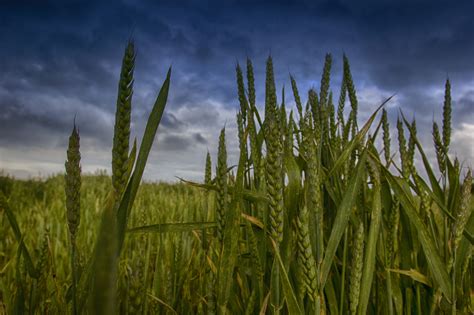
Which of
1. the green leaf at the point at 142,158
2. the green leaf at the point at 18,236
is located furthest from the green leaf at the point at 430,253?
the green leaf at the point at 18,236

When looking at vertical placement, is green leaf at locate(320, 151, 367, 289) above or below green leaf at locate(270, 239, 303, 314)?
above

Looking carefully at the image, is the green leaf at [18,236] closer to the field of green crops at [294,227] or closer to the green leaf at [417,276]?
the field of green crops at [294,227]

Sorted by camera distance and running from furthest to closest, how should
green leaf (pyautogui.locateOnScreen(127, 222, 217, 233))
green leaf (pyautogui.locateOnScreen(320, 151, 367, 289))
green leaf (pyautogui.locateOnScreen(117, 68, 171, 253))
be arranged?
1. green leaf (pyautogui.locateOnScreen(127, 222, 217, 233))
2. green leaf (pyautogui.locateOnScreen(320, 151, 367, 289))
3. green leaf (pyautogui.locateOnScreen(117, 68, 171, 253))

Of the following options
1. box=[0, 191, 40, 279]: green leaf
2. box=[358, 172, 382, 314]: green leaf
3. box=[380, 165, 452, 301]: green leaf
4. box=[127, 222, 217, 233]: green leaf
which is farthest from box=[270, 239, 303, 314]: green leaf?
box=[0, 191, 40, 279]: green leaf

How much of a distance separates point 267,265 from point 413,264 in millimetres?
613

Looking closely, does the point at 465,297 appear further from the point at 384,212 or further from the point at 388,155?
the point at 388,155

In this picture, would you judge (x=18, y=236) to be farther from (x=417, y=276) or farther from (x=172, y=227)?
(x=417, y=276)

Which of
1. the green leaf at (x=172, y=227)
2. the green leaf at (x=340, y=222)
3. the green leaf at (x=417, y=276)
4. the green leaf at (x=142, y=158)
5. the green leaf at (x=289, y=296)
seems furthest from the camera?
the green leaf at (x=417, y=276)

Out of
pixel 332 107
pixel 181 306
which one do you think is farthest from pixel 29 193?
pixel 332 107

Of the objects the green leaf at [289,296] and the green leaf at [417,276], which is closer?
the green leaf at [289,296]

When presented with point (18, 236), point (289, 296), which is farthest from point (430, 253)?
point (18, 236)

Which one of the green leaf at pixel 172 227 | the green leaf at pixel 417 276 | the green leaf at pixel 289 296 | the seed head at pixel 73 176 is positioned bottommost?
the green leaf at pixel 417 276

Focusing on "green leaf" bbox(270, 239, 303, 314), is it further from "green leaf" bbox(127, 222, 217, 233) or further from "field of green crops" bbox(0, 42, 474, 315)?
"green leaf" bbox(127, 222, 217, 233)

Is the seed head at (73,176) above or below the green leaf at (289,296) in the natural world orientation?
above
